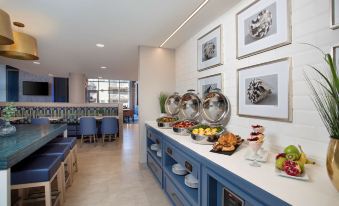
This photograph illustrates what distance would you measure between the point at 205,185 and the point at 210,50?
1811 millimetres

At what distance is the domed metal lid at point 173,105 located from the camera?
3268 mm

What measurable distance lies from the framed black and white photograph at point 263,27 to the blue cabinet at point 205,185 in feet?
3.83

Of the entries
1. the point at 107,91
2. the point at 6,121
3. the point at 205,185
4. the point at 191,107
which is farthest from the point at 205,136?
the point at 107,91

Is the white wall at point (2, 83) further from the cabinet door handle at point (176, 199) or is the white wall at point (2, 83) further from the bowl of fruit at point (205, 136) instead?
the bowl of fruit at point (205, 136)

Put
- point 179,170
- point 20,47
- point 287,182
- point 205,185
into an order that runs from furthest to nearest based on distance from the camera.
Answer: point 20,47 → point 179,170 → point 205,185 → point 287,182

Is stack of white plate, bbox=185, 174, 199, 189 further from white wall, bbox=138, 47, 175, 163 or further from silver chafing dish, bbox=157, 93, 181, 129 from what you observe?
white wall, bbox=138, 47, 175, 163

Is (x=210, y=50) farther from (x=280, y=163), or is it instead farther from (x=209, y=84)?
(x=280, y=163)

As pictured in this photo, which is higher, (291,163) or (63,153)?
(291,163)

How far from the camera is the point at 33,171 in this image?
66.6 inches

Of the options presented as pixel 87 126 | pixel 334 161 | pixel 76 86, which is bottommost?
pixel 87 126

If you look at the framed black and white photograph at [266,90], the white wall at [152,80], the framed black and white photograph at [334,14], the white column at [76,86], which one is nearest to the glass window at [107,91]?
the white column at [76,86]

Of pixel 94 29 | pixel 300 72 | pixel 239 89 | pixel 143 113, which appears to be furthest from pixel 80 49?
pixel 300 72

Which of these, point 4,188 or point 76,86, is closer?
point 4,188

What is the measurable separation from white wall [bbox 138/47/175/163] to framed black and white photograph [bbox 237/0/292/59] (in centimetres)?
200
